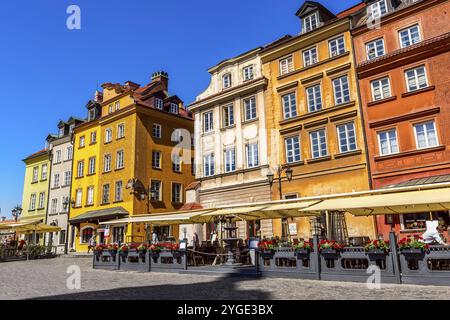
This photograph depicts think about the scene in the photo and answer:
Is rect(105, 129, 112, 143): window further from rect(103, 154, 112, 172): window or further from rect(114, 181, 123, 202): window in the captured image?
rect(114, 181, 123, 202): window

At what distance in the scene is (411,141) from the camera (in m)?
18.2

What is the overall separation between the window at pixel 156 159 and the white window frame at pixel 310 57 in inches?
646

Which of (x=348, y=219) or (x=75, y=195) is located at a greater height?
(x=75, y=195)

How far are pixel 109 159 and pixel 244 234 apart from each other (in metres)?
17.1

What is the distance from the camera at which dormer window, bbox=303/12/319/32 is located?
2341cm

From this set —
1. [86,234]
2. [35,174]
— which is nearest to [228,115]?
[86,234]

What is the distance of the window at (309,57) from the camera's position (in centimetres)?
2289

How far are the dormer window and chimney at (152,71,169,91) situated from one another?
1968 centimetres

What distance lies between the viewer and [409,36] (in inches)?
765

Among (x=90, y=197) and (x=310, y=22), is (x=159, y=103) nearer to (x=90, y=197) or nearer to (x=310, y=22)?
(x=90, y=197)
